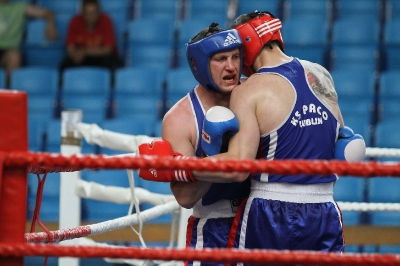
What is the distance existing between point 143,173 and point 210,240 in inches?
17.6

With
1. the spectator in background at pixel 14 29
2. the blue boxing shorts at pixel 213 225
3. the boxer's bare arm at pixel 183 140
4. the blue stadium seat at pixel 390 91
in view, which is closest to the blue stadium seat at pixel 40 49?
the spectator in background at pixel 14 29

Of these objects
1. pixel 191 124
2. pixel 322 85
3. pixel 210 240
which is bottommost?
pixel 210 240

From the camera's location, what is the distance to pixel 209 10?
721cm

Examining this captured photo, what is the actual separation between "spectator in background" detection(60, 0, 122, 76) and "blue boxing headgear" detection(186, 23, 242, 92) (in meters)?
4.18

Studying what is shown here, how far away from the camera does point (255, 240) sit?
247 cm

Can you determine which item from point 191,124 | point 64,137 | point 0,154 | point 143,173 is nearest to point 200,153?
point 191,124

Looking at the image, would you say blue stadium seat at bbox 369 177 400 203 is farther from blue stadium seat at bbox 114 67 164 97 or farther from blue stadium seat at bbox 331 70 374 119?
blue stadium seat at bbox 114 67 164 97

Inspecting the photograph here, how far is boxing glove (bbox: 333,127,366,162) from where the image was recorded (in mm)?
2568

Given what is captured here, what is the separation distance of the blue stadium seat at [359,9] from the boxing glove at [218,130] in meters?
5.00

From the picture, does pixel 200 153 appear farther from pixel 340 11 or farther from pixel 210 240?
pixel 340 11

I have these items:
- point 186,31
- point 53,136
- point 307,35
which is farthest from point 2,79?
point 307,35

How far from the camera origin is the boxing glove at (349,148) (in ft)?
8.43

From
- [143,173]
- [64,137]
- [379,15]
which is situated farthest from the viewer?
[379,15]

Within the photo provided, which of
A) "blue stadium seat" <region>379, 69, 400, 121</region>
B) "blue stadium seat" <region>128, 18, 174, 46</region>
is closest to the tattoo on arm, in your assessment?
"blue stadium seat" <region>379, 69, 400, 121</region>
